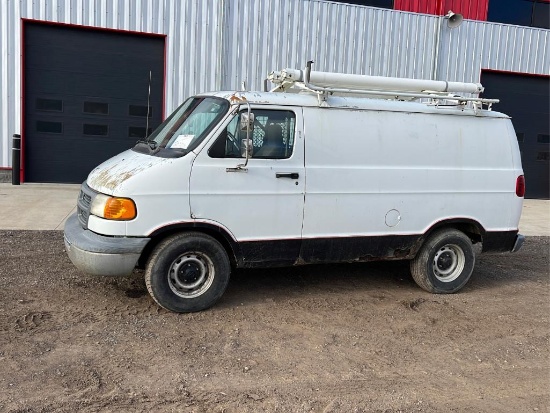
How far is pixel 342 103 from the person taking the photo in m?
5.40

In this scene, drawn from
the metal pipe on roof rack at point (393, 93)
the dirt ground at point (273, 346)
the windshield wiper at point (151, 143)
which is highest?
the metal pipe on roof rack at point (393, 93)

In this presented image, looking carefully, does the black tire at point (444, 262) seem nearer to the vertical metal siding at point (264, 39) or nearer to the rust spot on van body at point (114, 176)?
the rust spot on van body at point (114, 176)

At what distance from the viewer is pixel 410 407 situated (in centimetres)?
349

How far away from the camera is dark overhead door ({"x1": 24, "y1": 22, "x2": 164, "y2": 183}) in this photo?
1228cm

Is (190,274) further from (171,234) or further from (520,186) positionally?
(520,186)

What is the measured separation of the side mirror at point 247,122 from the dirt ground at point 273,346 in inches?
67.4

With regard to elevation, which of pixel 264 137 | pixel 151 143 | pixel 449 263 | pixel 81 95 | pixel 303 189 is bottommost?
pixel 449 263

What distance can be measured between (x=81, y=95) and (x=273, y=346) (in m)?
10.1

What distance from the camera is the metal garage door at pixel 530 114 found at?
51.0 ft

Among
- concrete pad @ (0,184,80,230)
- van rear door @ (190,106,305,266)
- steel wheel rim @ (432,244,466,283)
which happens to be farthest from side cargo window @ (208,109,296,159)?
concrete pad @ (0,184,80,230)

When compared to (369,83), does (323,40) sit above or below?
above

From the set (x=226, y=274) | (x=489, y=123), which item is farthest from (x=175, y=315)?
(x=489, y=123)

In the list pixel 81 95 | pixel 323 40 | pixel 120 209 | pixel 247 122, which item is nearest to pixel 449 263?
pixel 247 122

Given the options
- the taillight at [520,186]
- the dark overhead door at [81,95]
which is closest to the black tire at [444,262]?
the taillight at [520,186]
